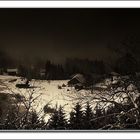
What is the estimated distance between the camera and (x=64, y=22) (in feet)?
7.93

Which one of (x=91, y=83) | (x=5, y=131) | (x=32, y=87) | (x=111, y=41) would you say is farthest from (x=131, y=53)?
(x=5, y=131)

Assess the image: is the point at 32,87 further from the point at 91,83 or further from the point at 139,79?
the point at 139,79

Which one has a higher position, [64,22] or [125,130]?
[64,22]

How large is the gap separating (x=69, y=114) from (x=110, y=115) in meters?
0.30

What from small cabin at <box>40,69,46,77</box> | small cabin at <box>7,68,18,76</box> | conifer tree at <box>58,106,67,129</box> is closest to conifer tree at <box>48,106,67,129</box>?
conifer tree at <box>58,106,67,129</box>

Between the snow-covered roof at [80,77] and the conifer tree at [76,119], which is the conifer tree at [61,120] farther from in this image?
the snow-covered roof at [80,77]

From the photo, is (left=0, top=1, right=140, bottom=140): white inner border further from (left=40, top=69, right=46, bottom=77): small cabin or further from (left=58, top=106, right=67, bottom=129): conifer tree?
(left=40, top=69, right=46, bottom=77): small cabin
